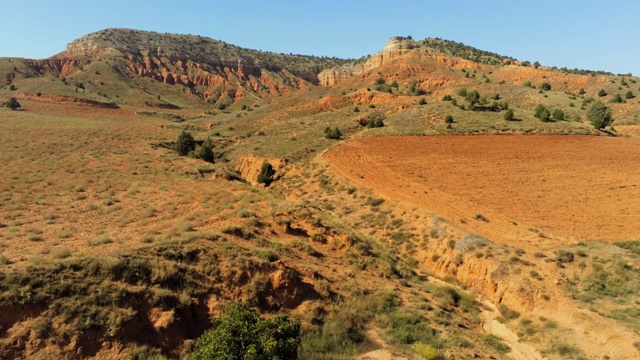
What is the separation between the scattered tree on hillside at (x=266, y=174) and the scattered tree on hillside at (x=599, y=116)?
40.2 metres

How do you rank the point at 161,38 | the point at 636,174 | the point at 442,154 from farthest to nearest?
the point at 161,38
the point at 442,154
the point at 636,174

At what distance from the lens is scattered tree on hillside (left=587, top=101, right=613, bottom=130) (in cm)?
4504

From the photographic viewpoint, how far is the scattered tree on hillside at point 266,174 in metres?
32.8

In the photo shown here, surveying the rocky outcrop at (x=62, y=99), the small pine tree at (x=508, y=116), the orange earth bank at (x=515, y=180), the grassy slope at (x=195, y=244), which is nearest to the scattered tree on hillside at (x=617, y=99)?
the orange earth bank at (x=515, y=180)

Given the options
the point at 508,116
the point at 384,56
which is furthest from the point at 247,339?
the point at 384,56

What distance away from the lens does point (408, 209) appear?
2231cm

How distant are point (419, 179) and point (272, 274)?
19.1 m

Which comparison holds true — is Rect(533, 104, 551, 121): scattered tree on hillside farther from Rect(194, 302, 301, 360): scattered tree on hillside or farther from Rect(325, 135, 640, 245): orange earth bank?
Rect(194, 302, 301, 360): scattered tree on hillside

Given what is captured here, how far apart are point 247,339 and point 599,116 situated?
55.2 meters

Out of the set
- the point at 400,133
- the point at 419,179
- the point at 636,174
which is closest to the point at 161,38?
the point at 400,133

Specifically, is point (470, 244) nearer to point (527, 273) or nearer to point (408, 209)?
point (527, 273)

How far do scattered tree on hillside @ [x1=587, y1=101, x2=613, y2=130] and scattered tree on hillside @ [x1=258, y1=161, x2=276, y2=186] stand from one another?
1584 inches

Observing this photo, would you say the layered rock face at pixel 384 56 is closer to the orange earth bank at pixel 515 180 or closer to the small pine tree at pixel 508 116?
the small pine tree at pixel 508 116

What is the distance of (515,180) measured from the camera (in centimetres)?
2781
